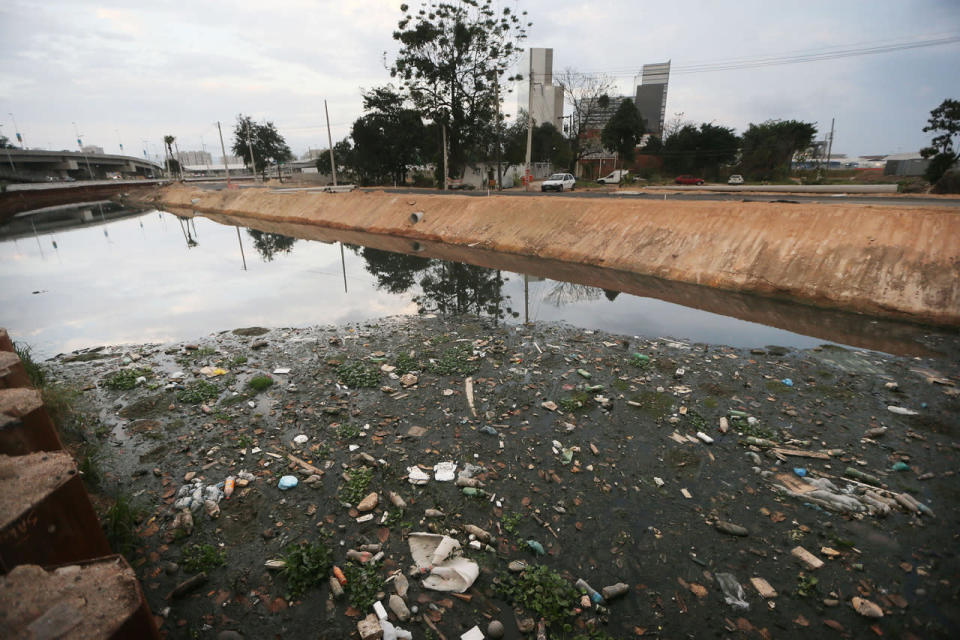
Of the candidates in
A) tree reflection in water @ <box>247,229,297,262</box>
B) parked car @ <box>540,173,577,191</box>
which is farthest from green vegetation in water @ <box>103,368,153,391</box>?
parked car @ <box>540,173,577,191</box>

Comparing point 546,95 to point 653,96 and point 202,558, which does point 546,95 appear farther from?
point 202,558

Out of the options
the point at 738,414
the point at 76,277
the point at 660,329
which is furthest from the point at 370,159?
the point at 738,414

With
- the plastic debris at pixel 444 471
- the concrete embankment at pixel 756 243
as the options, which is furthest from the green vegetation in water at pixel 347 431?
the concrete embankment at pixel 756 243

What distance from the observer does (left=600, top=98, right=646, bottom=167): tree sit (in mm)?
43312

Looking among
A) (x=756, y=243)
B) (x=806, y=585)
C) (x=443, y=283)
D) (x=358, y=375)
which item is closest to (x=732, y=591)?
(x=806, y=585)

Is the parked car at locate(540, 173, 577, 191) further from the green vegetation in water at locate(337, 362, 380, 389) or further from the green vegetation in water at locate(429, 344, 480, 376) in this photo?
the green vegetation in water at locate(337, 362, 380, 389)

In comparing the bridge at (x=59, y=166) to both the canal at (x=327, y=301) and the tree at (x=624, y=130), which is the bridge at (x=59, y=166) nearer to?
the canal at (x=327, y=301)

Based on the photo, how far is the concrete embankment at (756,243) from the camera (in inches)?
396

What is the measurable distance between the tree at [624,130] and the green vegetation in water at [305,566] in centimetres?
4802

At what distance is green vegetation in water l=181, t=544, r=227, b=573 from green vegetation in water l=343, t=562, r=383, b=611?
1.10 meters

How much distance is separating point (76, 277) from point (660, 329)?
1858cm

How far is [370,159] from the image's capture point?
140 feet

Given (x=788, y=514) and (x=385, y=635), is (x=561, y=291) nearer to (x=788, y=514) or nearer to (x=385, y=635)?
(x=788, y=514)

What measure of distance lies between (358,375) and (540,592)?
14.2 ft
